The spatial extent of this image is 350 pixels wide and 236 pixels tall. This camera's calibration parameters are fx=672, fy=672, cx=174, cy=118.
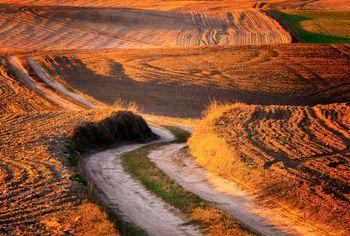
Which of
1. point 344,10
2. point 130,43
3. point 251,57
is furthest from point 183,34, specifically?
point 344,10

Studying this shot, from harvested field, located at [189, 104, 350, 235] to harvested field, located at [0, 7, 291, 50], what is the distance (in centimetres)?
4436

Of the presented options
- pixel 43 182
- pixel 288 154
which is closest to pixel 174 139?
pixel 288 154

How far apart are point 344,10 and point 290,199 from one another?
82818mm

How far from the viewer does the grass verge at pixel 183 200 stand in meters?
14.9

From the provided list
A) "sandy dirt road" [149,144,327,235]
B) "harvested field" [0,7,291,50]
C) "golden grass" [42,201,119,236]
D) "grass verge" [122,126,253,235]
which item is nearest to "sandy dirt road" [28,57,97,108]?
"harvested field" [0,7,291,50]

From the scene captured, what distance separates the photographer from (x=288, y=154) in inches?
830

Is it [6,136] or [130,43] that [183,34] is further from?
[6,136]

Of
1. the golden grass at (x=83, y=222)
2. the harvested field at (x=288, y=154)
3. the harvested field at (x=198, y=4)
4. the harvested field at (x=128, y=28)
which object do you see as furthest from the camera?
the harvested field at (x=198, y=4)

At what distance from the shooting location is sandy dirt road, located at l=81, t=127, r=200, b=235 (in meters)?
15.2

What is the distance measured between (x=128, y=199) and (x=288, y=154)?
5.80m

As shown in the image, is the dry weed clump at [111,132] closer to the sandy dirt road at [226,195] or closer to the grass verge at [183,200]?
the grass verge at [183,200]

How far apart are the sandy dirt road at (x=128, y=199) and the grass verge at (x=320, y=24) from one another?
55.0 metres

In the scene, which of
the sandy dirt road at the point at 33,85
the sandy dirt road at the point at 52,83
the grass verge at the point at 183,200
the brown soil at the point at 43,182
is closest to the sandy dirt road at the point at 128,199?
the grass verge at the point at 183,200

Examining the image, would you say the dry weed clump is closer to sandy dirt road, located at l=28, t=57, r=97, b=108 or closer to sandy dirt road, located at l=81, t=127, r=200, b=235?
sandy dirt road, located at l=81, t=127, r=200, b=235
